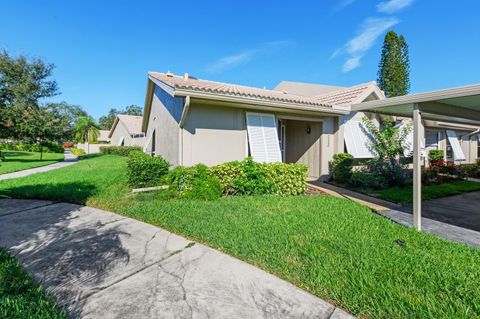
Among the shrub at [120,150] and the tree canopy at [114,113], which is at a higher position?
the tree canopy at [114,113]

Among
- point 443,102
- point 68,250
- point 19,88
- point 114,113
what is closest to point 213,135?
point 68,250

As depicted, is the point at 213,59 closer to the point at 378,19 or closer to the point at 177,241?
the point at 378,19

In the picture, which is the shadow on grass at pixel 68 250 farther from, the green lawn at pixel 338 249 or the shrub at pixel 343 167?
the shrub at pixel 343 167

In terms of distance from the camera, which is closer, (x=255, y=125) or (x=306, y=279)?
(x=306, y=279)

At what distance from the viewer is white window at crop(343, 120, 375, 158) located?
452 inches

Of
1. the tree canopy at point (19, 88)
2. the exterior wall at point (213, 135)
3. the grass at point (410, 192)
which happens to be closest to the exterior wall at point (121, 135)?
the tree canopy at point (19, 88)

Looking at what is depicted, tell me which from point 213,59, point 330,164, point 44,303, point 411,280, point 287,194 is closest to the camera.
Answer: point 44,303

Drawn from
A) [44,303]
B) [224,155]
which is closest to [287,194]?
[224,155]

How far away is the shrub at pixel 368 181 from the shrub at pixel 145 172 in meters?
7.79

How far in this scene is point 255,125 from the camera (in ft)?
30.7

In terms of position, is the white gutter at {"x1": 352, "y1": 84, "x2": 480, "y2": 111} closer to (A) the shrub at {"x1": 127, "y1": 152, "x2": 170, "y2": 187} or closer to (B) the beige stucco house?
(B) the beige stucco house

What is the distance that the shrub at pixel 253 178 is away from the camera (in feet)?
25.4

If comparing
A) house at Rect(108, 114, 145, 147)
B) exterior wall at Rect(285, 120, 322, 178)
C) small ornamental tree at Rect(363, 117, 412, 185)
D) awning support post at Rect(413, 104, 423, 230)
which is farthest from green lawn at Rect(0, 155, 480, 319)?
house at Rect(108, 114, 145, 147)

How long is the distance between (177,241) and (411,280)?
3.62 metres
